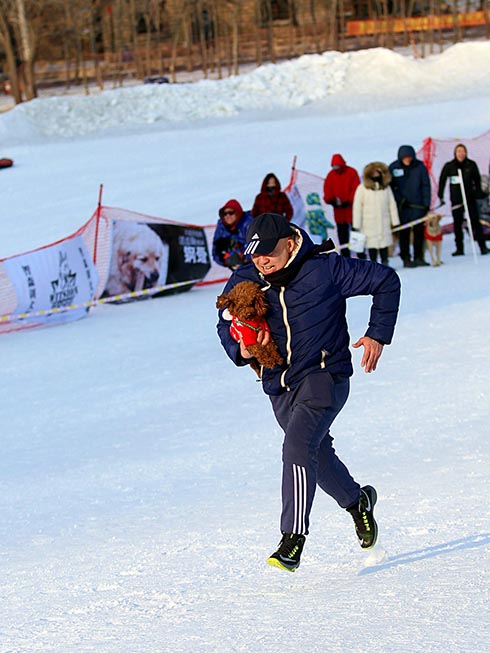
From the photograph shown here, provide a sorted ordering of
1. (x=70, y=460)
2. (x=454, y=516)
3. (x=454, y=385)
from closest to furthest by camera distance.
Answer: (x=454, y=516), (x=70, y=460), (x=454, y=385)

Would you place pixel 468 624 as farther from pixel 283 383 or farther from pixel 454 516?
pixel 454 516

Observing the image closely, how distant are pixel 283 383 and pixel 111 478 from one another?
9.35ft

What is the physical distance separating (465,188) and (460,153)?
47 cm

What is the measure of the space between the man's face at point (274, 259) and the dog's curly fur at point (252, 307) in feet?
0.27

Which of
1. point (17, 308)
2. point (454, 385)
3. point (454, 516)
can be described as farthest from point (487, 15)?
point (454, 516)

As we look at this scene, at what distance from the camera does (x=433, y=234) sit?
49.0ft

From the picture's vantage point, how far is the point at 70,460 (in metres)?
7.70

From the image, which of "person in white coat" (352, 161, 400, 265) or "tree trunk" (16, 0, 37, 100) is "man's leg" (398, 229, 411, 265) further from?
"tree trunk" (16, 0, 37, 100)

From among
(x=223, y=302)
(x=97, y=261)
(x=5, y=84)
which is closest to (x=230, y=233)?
(x=97, y=261)

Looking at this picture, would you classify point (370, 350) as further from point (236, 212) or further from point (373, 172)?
point (373, 172)

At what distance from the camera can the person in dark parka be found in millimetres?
15406

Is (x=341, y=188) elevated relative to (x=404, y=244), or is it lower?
elevated

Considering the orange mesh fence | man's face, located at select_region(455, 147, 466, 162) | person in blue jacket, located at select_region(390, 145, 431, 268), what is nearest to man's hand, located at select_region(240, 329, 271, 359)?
the orange mesh fence

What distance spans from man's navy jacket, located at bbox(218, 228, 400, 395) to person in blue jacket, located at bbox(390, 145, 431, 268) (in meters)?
10.5
